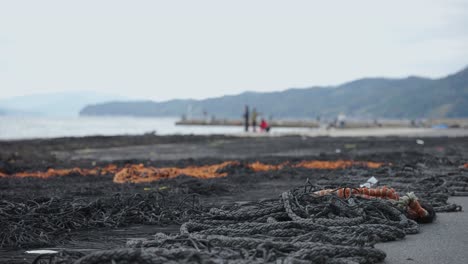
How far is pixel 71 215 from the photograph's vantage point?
6727 mm

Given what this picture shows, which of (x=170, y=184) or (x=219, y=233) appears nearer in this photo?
(x=219, y=233)

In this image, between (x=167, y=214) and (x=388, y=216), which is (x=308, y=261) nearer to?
(x=388, y=216)

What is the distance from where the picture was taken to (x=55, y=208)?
22.6ft

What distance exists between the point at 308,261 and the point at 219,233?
1.21 m

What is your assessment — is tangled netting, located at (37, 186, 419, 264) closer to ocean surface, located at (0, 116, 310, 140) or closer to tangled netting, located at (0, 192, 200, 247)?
tangled netting, located at (0, 192, 200, 247)

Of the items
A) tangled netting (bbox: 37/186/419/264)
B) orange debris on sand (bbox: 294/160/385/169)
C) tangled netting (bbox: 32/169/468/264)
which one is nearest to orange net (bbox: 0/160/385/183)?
orange debris on sand (bbox: 294/160/385/169)

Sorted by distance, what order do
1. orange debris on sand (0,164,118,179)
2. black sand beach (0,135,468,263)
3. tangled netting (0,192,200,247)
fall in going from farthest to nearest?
orange debris on sand (0,164,118,179) → tangled netting (0,192,200,247) → black sand beach (0,135,468,263)

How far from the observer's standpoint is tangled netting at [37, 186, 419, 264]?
394 cm

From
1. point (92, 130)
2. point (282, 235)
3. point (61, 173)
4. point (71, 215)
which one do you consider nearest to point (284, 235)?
point (282, 235)

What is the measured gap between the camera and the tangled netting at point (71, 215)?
581 cm

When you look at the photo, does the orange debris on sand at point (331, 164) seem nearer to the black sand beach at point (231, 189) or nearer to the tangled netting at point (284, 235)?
the black sand beach at point (231, 189)

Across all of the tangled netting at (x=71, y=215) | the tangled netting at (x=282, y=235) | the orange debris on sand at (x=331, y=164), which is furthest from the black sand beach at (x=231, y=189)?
the orange debris on sand at (x=331, y=164)

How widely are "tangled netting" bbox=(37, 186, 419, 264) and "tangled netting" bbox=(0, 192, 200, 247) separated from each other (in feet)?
2.93

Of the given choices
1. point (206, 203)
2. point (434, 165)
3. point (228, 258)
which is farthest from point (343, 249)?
point (434, 165)
